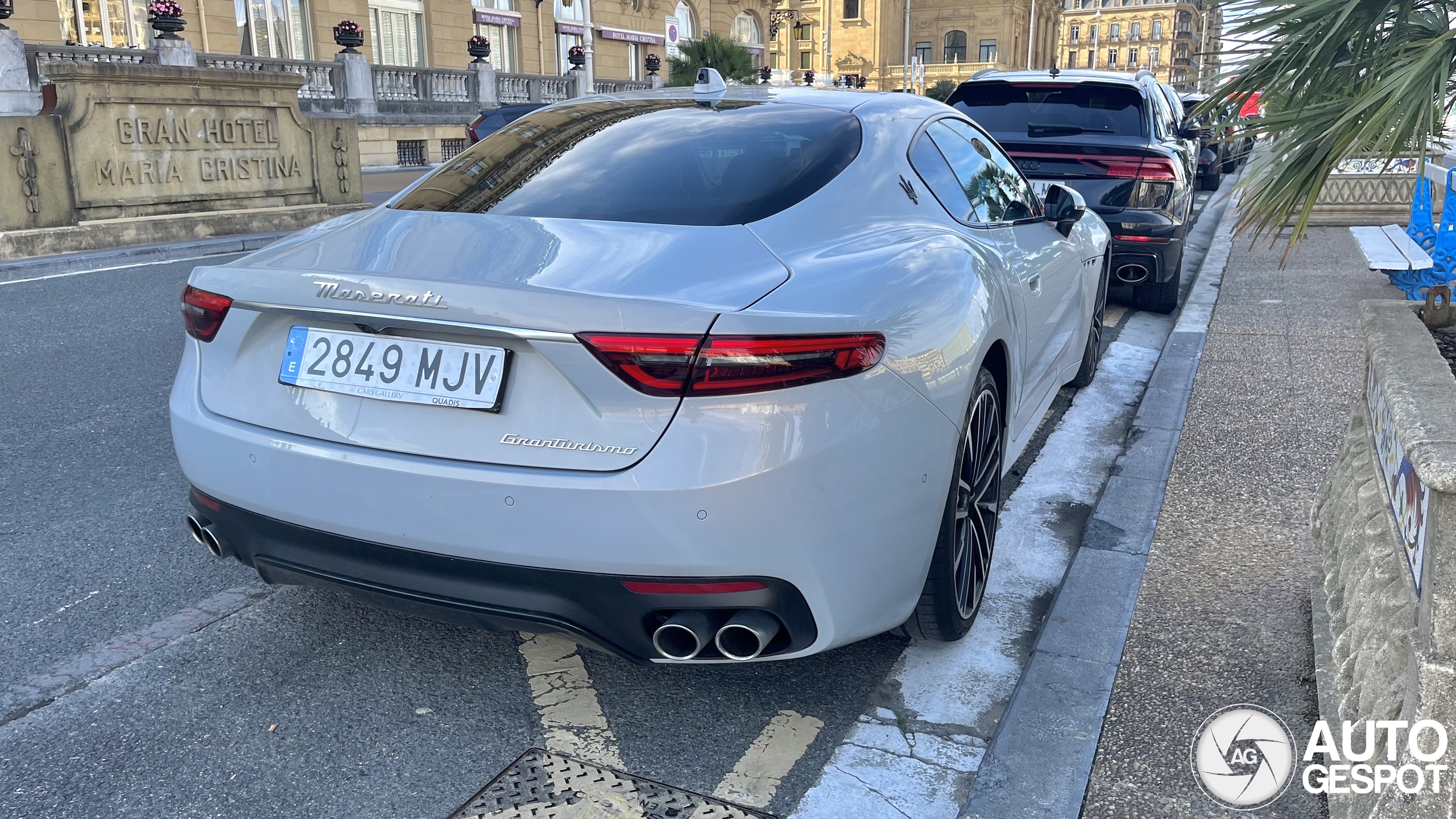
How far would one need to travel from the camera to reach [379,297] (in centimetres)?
244

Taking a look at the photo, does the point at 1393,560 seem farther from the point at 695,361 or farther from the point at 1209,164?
the point at 1209,164

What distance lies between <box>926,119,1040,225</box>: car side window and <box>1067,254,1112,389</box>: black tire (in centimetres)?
156

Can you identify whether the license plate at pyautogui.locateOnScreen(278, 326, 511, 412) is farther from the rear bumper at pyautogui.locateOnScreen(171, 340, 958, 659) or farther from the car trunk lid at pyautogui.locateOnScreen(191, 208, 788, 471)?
the rear bumper at pyautogui.locateOnScreen(171, 340, 958, 659)

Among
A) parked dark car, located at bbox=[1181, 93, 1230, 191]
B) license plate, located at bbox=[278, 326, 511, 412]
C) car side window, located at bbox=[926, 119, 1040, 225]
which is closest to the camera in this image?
license plate, located at bbox=[278, 326, 511, 412]

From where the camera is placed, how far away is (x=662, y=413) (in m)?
2.28

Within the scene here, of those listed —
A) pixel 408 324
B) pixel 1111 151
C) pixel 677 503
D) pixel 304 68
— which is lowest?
pixel 677 503

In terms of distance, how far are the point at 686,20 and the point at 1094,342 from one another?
51.1 metres

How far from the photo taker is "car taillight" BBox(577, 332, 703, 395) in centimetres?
226

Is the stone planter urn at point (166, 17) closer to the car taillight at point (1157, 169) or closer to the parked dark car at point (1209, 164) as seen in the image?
the parked dark car at point (1209, 164)

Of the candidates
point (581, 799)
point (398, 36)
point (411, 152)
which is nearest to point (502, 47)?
point (398, 36)

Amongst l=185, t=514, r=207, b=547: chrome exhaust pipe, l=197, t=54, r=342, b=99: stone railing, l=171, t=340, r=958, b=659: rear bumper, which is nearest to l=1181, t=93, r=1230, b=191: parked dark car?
l=171, t=340, r=958, b=659: rear bumper

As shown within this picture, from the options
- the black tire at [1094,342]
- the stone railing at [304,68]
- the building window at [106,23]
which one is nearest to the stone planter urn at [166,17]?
the stone railing at [304,68]

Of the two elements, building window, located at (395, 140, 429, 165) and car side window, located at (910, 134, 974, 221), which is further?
building window, located at (395, 140, 429, 165)

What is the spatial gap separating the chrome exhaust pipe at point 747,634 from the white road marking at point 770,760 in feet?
1.05
